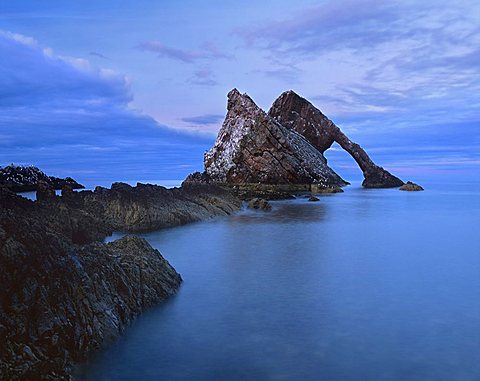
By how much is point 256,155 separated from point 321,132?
17856 mm

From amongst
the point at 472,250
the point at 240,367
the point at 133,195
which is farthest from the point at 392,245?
the point at 240,367

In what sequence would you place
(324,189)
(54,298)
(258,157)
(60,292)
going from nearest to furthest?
(54,298)
(60,292)
(258,157)
(324,189)

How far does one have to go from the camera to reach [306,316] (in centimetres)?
713

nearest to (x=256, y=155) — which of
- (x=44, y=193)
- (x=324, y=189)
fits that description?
(x=324, y=189)

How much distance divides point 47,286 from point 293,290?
482 centimetres

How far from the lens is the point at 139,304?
22.9 feet

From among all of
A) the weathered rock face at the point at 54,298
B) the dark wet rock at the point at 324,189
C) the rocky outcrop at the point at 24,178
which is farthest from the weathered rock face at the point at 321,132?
the weathered rock face at the point at 54,298

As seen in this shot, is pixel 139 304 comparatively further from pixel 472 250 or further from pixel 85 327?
pixel 472 250

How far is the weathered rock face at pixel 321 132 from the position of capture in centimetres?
5891

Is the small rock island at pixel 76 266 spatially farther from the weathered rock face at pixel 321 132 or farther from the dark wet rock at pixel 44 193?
the weathered rock face at pixel 321 132

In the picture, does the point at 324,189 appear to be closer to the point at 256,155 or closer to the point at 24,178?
the point at 256,155

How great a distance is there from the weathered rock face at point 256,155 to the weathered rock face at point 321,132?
11633 mm

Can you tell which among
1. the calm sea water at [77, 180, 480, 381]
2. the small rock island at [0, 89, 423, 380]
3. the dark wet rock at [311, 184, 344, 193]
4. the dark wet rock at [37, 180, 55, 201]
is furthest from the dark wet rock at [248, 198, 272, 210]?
the dark wet rock at [311, 184, 344, 193]

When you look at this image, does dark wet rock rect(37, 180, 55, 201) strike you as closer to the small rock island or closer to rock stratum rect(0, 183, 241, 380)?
the small rock island
